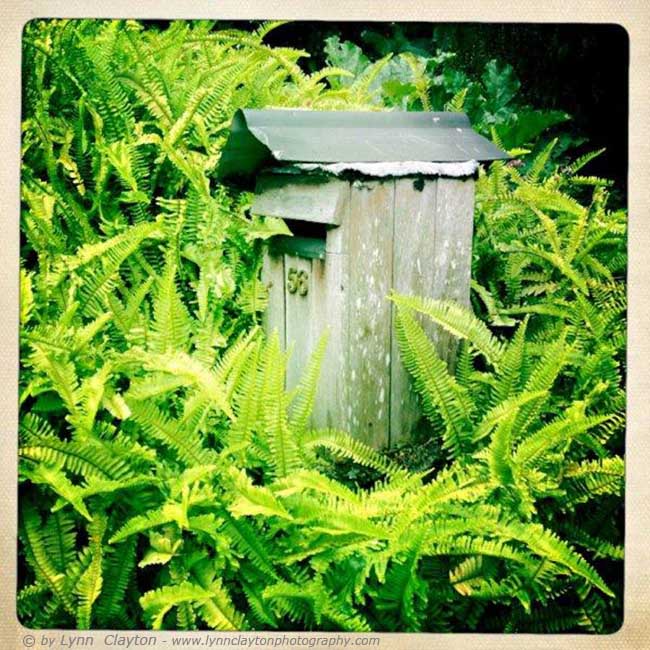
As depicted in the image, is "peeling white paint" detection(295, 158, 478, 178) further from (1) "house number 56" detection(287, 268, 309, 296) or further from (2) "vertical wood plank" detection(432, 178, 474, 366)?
(1) "house number 56" detection(287, 268, 309, 296)

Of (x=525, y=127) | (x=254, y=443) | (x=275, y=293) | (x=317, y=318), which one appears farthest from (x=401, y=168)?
(x=525, y=127)

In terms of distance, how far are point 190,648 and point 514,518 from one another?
0.86 m

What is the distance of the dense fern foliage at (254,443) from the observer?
6.13ft

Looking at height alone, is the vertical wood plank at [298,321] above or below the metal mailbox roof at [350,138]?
below

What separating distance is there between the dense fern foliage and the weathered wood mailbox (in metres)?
0.10

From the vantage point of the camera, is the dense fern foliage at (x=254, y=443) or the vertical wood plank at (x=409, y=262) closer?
the dense fern foliage at (x=254, y=443)

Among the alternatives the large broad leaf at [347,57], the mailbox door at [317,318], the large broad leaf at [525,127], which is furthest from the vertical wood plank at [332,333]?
the large broad leaf at [525,127]

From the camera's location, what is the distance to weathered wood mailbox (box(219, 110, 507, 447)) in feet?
7.00

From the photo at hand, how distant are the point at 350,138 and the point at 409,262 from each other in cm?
39

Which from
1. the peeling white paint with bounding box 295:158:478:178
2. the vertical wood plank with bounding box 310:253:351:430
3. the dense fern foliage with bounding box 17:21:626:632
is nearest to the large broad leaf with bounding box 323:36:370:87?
the dense fern foliage with bounding box 17:21:626:632

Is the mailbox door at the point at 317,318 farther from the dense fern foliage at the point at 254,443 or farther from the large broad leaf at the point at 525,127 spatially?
the large broad leaf at the point at 525,127

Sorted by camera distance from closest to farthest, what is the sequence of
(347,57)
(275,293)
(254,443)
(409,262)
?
1. (254,443)
2. (409,262)
3. (275,293)
4. (347,57)

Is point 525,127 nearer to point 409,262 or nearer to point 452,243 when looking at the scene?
point 452,243

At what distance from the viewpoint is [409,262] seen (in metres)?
2.25
